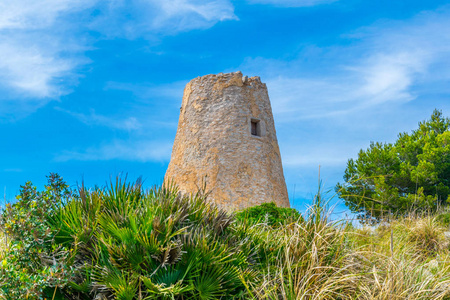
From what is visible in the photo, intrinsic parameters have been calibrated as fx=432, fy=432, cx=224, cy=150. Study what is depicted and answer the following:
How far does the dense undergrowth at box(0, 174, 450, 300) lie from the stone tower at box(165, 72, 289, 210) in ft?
22.6

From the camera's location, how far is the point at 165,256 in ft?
15.1

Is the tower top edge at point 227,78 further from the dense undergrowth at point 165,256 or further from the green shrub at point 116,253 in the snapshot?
the green shrub at point 116,253

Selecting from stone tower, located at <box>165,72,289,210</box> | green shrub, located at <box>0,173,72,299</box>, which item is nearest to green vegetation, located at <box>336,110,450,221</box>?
stone tower, located at <box>165,72,289,210</box>

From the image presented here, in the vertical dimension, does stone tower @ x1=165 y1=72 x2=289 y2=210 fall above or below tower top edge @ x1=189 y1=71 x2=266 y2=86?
below

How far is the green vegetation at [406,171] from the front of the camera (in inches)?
816

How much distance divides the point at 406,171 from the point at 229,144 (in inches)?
496

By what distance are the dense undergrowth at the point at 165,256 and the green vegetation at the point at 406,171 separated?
15.0m

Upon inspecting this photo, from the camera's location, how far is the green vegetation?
68.0ft

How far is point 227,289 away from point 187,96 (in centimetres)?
1062

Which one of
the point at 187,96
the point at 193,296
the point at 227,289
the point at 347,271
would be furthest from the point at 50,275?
the point at 187,96

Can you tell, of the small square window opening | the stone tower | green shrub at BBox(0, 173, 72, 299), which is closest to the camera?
green shrub at BBox(0, 173, 72, 299)

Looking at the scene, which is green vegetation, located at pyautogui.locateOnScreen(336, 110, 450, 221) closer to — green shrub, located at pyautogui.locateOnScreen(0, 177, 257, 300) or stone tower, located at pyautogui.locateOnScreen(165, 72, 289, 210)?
stone tower, located at pyautogui.locateOnScreen(165, 72, 289, 210)

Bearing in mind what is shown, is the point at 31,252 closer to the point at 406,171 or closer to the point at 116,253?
the point at 116,253

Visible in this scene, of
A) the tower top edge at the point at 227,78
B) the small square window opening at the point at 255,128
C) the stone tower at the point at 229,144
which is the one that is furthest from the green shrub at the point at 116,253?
the tower top edge at the point at 227,78
